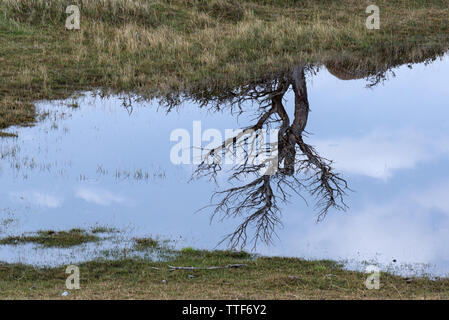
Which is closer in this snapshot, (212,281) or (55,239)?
(212,281)

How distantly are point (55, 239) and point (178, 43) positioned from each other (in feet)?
34.6

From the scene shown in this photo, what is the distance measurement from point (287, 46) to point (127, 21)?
5.08 metres

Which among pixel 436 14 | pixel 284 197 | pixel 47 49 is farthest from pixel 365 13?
pixel 284 197

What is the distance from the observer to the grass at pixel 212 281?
26.7ft

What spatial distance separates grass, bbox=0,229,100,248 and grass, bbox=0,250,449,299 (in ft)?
2.67

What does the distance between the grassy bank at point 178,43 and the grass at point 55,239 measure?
5299 mm

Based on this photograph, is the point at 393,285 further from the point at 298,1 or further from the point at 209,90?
the point at 298,1

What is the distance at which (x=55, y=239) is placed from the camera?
419 inches
